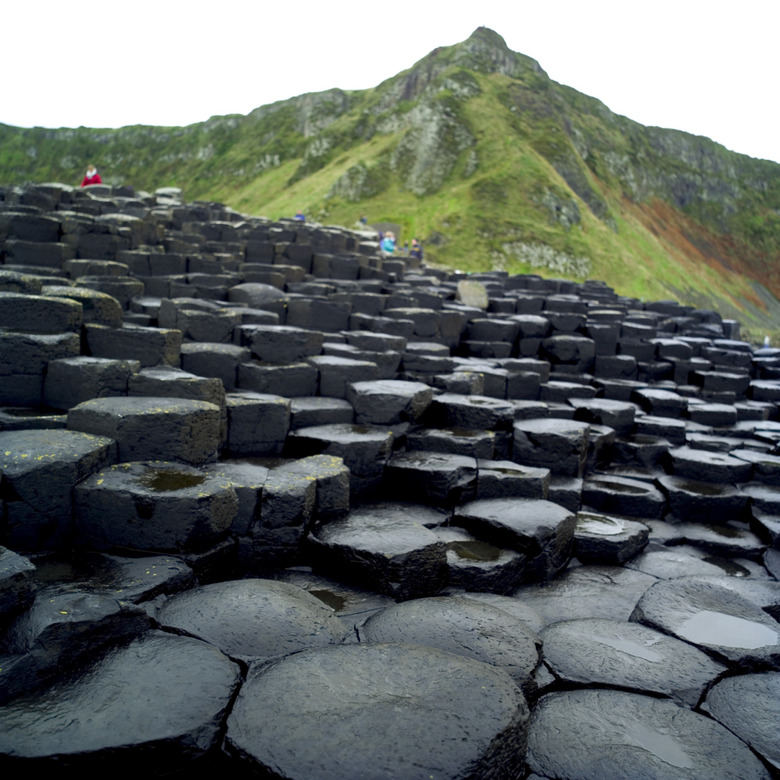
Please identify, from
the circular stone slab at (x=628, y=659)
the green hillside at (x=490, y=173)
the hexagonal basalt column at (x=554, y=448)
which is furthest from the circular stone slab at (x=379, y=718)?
the green hillside at (x=490, y=173)

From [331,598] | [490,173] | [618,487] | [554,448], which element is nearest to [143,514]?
[331,598]

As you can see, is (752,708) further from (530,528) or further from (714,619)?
(530,528)

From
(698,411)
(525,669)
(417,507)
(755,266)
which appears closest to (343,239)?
(698,411)

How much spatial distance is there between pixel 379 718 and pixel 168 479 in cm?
239

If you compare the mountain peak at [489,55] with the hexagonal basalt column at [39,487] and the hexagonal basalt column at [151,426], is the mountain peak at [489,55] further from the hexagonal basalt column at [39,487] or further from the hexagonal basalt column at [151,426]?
the hexagonal basalt column at [39,487]

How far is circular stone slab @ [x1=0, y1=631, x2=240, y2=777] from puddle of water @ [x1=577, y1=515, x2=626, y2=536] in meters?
3.81

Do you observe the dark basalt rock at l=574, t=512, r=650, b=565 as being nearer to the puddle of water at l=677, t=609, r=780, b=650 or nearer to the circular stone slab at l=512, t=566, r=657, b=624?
the circular stone slab at l=512, t=566, r=657, b=624

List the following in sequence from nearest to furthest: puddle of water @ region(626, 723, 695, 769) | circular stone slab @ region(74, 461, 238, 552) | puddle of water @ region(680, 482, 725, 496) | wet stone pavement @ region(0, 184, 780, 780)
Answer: wet stone pavement @ region(0, 184, 780, 780) < puddle of water @ region(626, 723, 695, 769) < circular stone slab @ region(74, 461, 238, 552) < puddle of water @ region(680, 482, 725, 496)

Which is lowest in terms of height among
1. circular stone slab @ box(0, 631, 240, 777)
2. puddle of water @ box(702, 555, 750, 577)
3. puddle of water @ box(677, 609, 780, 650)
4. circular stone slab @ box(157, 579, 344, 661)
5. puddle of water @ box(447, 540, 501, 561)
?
puddle of water @ box(702, 555, 750, 577)

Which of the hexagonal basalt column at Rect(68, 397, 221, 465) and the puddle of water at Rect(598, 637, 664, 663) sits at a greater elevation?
the hexagonal basalt column at Rect(68, 397, 221, 465)

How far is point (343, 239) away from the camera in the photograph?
16219mm

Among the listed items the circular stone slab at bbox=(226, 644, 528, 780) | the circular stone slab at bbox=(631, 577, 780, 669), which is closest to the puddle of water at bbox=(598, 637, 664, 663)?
the circular stone slab at bbox=(631, 577, 780, 669)

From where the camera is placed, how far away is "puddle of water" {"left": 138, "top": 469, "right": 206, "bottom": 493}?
13.1 ft

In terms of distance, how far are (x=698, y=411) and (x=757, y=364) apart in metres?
4.58
